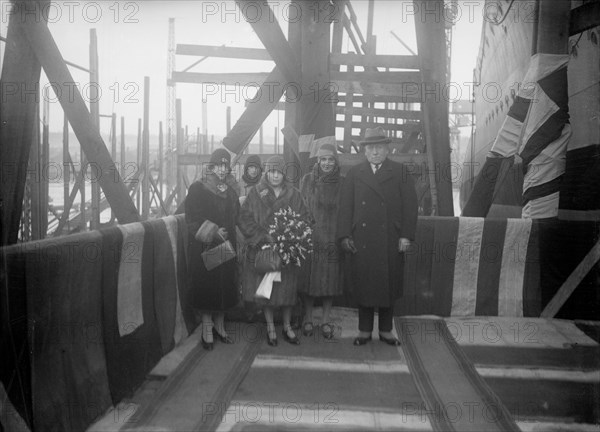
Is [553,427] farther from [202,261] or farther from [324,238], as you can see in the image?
[202,261]

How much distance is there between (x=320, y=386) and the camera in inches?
153

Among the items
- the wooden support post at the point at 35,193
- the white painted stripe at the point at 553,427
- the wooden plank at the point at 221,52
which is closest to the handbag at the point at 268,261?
the white painted stripe at the point at 553,427

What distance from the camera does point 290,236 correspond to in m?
4.85

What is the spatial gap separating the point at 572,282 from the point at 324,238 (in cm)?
260

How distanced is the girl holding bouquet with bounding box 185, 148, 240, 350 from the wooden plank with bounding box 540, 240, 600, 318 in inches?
131

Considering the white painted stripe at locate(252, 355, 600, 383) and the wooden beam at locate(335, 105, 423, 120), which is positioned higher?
the wooden beam at locate(335, 105, 423, 120)

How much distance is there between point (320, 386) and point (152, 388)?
47.9 inches

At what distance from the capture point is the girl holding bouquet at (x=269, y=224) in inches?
194

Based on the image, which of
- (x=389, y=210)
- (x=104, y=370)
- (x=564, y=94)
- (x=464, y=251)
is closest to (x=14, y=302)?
(x=104, y=370)

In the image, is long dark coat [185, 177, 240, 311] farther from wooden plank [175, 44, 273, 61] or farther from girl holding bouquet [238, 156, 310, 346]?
wooden plank [175, 44, 273, 61]

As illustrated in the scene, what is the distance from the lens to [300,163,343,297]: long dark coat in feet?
17.0

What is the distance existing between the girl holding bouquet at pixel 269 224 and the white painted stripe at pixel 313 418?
1.42 meters

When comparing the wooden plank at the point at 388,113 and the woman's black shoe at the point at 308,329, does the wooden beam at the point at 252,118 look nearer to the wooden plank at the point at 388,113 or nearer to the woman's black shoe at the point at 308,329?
the woman's black shoe at the point at 308,329

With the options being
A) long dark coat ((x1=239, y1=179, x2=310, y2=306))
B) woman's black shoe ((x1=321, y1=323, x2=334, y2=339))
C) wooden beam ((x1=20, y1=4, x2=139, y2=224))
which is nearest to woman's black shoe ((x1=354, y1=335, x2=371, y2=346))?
woman's black shoe ((x1=321, y1=323, x2=334, y2=339))
